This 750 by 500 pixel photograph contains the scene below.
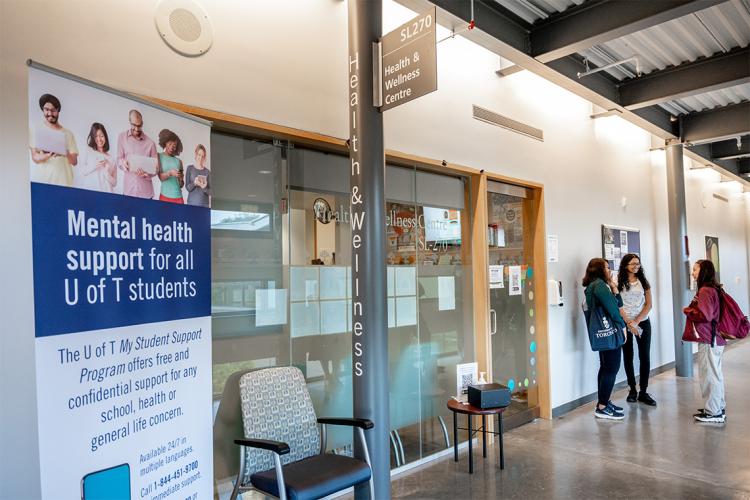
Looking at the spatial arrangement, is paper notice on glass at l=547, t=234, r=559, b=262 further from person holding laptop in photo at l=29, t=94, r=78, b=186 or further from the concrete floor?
person holding laptop in photo at l=29, t=94, r=78, b=186

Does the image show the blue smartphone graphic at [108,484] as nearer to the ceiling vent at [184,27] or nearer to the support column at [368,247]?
the support column at [368,247]

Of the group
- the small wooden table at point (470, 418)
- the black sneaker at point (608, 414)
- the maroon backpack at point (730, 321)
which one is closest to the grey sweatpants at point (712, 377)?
the maroon backpack at point (730, 321)

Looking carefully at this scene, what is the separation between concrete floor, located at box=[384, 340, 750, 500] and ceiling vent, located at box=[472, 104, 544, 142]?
2889 millimetres

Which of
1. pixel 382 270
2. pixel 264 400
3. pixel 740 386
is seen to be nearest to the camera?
pixel 264 400

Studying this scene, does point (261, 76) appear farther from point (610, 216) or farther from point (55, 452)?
point (610, 216)

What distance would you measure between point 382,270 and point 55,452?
1.78 meters

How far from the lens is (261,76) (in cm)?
293

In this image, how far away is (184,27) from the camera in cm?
260

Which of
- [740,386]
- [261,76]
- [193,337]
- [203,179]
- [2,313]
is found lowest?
[740,386]

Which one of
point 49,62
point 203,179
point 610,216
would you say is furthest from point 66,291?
point 610,216

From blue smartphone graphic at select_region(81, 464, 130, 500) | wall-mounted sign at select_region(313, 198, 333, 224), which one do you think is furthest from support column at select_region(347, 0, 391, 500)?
blue smartphone graphic at select_region(81, 464, 130, 500)

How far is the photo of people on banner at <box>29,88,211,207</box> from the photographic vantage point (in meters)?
1.63

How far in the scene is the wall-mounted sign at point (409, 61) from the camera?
2.54 m

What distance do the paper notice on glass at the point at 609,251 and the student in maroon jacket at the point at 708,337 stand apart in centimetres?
134
